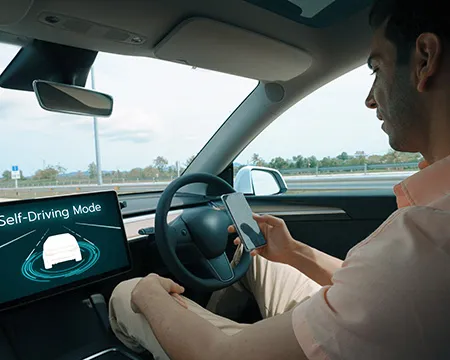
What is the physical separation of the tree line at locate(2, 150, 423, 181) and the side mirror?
7 cm

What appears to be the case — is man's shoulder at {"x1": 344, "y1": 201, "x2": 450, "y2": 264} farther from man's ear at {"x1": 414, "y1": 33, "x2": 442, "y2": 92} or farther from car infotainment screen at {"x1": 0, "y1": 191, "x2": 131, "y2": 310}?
car infotainment screen at {"x1": 0, "y1": 191, "x2": 131, "y2": 310}

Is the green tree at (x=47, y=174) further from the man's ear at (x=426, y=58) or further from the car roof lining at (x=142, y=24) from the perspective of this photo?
the man's ear at (x=426, y=58)

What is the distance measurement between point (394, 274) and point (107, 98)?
1.95 metres

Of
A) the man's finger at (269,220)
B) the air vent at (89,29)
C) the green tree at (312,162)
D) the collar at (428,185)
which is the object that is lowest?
the man's finger at (269,220)

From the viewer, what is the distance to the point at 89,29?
5.87 ft

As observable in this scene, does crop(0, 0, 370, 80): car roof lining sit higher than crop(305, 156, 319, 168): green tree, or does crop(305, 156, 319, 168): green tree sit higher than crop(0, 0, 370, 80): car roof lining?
crop(0, 0, 370, 80): car roof lining

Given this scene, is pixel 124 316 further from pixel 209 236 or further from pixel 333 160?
pixel 333 160

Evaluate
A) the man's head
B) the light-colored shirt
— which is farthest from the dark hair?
the light-colored shirt

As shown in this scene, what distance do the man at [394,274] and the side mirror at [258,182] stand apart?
80.1 inches

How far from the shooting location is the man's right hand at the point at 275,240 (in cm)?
176

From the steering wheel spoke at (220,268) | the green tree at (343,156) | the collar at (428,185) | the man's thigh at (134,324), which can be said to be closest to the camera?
the collar at (428,185)

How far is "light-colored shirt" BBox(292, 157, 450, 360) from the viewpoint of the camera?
1.98 feet

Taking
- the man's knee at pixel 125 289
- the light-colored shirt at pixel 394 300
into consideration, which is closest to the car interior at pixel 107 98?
the man's knee at pixel 125 289

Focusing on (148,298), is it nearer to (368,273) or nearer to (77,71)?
(368,273)
